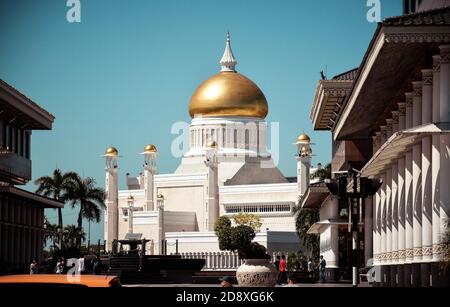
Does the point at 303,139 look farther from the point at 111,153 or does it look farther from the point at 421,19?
the point at 421,19

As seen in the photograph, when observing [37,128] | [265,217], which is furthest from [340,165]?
[265,217]

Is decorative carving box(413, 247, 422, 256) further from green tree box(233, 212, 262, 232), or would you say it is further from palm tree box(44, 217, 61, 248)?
green tree box(233, 212, 262, 232)

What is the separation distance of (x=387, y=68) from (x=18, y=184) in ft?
127

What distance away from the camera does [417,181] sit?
27766 millimetres

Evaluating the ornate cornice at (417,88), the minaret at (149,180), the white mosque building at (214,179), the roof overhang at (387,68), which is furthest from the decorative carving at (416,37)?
the minaret at (149,180)

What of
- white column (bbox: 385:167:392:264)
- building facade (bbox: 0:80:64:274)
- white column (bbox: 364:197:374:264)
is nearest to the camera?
white column (bbox: 385:167:392:264)

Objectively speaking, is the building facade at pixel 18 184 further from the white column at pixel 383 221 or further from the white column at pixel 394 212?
the white column at pixel 394 212

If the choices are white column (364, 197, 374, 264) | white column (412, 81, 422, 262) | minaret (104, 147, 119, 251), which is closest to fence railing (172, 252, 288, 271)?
minaret (104, 147, 119, 251)

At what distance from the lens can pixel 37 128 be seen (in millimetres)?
64188

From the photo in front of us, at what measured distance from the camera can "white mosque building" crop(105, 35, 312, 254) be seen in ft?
409

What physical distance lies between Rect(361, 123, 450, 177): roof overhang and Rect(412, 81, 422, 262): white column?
0.38 metres

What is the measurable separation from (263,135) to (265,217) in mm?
19585

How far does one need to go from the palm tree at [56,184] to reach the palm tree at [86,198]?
0.57 m

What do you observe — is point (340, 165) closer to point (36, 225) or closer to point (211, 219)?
point (36, 225)
